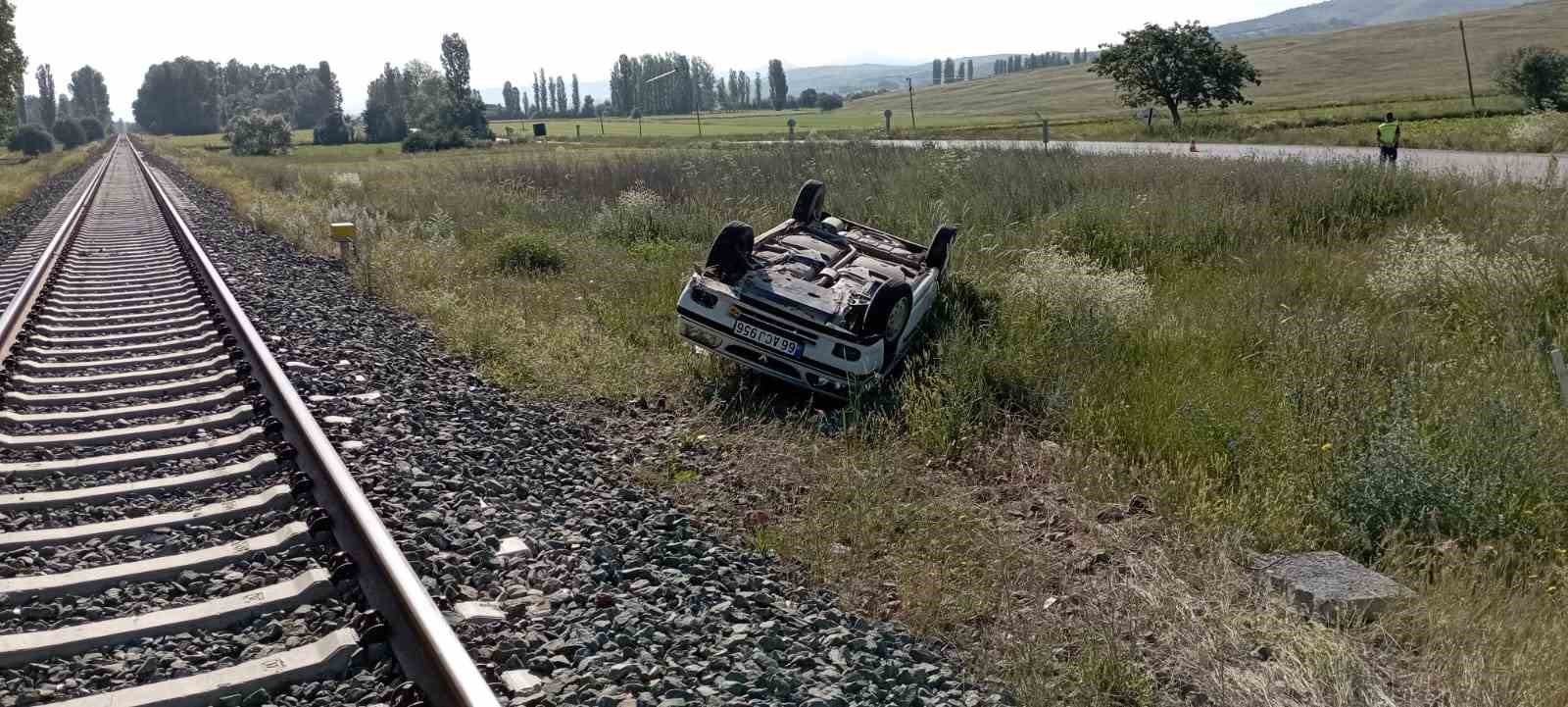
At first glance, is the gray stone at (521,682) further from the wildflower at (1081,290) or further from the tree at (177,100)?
the tree at (177,100)

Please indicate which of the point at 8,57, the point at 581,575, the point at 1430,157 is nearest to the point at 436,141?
the point at 8,57

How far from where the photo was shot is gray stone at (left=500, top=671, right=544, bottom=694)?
366cm

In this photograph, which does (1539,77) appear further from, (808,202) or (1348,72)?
(1348,72)

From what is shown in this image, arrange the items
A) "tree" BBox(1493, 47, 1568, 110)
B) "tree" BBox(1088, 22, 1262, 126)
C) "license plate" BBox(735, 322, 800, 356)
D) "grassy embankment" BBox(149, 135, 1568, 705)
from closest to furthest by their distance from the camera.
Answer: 1. "grassy embankment" BBox(149, 135, 1568, 705)
2. "license plate" BBox(735, 322, 800, 356)
3. "tree" BBox(1493, 47, 1568, 110)
4. "tree" BBox(1088, 22, 1262, 126)

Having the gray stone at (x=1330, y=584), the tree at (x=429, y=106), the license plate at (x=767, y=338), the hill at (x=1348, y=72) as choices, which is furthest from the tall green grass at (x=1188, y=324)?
the tree at (x=429, y=106)

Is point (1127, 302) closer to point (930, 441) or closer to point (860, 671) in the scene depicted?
point (930, 441)

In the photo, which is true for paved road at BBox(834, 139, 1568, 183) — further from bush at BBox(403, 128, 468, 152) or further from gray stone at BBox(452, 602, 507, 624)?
bush at BBox(403, 128, 468, 152)

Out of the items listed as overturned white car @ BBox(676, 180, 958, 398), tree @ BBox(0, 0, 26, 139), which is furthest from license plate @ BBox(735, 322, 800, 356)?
tree @ BBox(0, 0, 26, 139)

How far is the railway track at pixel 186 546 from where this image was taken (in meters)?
3.61

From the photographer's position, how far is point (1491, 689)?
3.83m

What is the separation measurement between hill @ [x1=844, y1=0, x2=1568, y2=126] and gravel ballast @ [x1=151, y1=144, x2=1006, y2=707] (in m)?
60.6

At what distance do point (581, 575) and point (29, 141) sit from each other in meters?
115

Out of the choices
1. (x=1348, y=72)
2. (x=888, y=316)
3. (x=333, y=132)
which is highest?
(x=333, y=132)

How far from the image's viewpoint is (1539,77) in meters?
43.0
